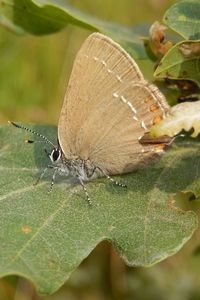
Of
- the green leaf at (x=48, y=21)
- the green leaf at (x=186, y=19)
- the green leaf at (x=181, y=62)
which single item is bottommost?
the green leaf at (x=48, y=21)

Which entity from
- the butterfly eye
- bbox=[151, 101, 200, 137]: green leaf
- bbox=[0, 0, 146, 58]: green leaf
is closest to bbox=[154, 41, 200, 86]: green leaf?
bbox=[151, 101, 200, 137]: green leaf

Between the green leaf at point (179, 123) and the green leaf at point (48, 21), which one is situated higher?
the green leaf at point (179, 123)

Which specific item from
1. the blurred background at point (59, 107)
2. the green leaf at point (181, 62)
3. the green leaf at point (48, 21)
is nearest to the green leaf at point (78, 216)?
the green leaf at point (181, 62)

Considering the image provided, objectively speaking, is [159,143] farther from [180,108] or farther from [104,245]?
[104,245]

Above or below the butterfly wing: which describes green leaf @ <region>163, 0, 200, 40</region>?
above

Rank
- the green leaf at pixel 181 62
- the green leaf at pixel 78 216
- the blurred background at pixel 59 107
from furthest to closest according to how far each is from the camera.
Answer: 1. the blurred background at pixel 59 107
2. the green leaf at pixel 181 62
3. the green leaf at pixel 78 216

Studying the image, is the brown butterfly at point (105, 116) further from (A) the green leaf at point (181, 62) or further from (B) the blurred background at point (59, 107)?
(B) the blurred background at point (59, 107)

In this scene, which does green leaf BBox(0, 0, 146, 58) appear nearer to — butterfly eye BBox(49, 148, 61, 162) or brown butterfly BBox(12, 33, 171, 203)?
brown butterfly BBox(12, 33, 171, 203)

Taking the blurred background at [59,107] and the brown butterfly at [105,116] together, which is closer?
the brown butterfly at [105,116]
